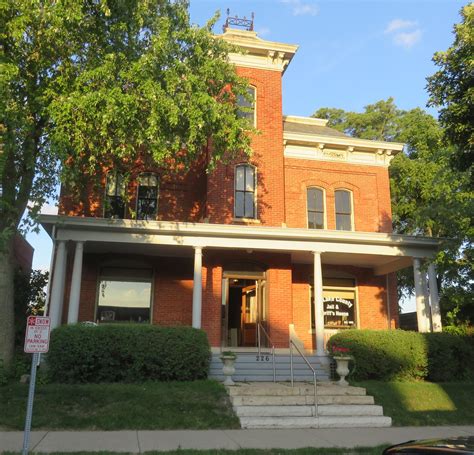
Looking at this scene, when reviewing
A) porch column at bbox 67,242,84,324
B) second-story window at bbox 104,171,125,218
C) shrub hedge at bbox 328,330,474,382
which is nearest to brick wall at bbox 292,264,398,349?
shrub hedge at bbox 328,330,474,382

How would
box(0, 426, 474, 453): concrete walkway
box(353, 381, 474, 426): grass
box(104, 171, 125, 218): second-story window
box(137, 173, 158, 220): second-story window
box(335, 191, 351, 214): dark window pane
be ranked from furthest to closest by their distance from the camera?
1. box(335, 191, 351, 214): dark window pane
2. box(137, 173, 158, 220): second-story window
3. box(104, 171, 125, 218): second-story window
4. box(353, 381, 474, 426): grass
5. box(0, 426, 474, 453): concrete walkway

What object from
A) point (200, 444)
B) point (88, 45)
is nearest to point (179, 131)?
point (88, 45)

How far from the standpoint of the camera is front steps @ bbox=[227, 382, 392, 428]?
10211mm

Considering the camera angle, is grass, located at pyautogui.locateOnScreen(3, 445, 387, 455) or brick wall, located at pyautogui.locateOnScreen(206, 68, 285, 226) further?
brick wall, located at pyautogui.locateOnScreen(206, 68, 285, 226)

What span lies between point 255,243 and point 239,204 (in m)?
2.64

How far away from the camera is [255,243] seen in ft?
50.4

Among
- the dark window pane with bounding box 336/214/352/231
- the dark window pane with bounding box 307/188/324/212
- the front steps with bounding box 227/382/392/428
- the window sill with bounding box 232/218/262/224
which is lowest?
the front steps with bounding box 227/382/392/428

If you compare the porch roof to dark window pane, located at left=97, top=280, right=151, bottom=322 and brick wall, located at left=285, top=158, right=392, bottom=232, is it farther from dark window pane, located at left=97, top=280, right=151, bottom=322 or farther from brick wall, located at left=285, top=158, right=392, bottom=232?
brick wall, located at left=285, top=158, right=392, bottom=232

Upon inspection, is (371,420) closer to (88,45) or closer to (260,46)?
(88,45)

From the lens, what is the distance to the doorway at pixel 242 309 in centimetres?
1681

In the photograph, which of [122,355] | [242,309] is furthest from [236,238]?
[122,355]

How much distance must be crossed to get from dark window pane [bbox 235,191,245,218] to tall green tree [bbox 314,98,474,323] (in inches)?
230

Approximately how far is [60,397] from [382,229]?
1353 centimetres

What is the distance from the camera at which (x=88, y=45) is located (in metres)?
12.7
